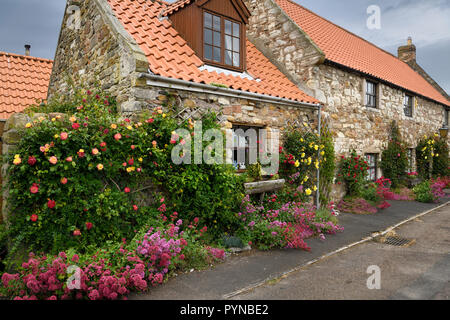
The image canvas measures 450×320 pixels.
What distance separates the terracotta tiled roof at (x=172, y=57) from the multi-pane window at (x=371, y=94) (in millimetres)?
3514

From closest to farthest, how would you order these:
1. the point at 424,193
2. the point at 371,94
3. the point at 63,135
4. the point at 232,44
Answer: the point at 63,135 < the point at 232,44 < the point at 424,193 < the point at 371,94

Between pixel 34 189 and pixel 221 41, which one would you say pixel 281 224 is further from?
pixel 221 41

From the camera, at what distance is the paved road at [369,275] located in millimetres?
3561

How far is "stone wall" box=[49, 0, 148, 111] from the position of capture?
17.1ft

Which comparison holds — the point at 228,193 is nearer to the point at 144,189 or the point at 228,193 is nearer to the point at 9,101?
the point at 144,189

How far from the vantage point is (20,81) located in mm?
9219

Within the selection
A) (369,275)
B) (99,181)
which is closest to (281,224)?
(369,275)

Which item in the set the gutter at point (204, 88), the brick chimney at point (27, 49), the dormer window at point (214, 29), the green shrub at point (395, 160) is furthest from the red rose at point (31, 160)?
the brick chimney at point (27, 49)

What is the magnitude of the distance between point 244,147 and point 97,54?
12.6 feet

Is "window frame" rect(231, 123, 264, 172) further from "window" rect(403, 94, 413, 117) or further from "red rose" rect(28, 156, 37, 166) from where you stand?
"window" rect(403, 94, 413, 117)

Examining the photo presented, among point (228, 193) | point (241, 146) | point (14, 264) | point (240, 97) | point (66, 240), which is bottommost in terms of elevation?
point (14, 264)

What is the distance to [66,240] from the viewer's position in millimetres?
3783
